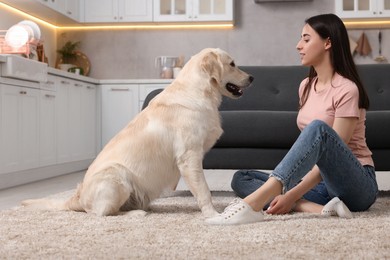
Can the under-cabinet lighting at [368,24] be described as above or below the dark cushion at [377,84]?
above

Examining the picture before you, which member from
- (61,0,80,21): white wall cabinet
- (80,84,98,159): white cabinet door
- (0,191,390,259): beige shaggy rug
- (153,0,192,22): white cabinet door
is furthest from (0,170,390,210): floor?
(153,0,192,22): white cabinet door

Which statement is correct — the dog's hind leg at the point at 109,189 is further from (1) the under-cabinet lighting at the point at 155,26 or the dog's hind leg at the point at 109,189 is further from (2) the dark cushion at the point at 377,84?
(1) the under-cabinet lighting at the point at 155,26

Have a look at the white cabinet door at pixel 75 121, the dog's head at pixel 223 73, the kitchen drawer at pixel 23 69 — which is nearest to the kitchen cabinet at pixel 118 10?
the white cabinet door at pixel 75 121

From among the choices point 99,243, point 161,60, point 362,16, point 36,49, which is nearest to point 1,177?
point 36,49

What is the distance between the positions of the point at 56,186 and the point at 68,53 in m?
2.91

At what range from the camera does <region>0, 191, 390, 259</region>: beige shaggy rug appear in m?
1.62

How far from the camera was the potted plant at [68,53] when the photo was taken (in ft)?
22.3

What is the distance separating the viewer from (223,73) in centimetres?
253

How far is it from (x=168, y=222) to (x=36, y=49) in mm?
3324

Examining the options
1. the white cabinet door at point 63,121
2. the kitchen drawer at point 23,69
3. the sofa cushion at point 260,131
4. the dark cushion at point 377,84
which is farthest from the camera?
the white cabinet door at point 63,121

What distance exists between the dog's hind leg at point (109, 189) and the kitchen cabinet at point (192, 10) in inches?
177

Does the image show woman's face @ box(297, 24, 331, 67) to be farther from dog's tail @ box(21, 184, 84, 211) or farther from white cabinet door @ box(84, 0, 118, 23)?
white cabinet door @ box(84, 0, 118, 23)

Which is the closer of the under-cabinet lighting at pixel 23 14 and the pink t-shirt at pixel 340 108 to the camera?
the pink t-shirt at pixel 340 108

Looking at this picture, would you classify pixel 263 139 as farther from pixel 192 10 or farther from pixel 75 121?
pixel 192 10
